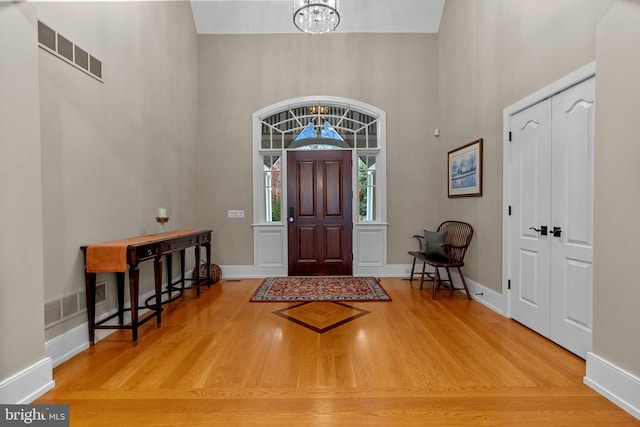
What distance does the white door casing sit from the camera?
85.2 inches

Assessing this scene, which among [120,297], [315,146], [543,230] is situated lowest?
[120,297]

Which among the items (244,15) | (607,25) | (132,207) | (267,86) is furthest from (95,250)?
(244,15)

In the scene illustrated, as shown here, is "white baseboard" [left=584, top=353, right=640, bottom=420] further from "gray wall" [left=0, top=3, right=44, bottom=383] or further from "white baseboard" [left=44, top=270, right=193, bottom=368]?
"white baseboard" [left=44, top=270, right=193, bottom=368]

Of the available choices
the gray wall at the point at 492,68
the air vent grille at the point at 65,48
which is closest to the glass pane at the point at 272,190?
the gray wall at the point at 492,68

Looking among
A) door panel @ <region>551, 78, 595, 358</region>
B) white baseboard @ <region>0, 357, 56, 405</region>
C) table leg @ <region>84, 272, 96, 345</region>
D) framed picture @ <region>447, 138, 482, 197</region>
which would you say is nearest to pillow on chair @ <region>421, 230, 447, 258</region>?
framed picture @ <region>447, 138, 482, 197</region>

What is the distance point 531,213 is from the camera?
2.72m

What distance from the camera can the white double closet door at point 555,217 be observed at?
2.16 m

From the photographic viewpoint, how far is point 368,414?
1.60 metres

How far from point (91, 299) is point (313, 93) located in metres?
4.15

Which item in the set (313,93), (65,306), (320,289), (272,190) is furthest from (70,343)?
(313,93)

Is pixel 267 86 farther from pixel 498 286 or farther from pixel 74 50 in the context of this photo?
pixel 498 286

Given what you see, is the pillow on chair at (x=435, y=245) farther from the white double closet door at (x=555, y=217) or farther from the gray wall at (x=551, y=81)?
the white double closet door at (x=555, y=217)

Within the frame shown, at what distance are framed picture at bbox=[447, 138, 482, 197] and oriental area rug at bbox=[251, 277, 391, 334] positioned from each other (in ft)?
5.89

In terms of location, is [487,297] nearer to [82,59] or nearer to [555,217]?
[555,217]
